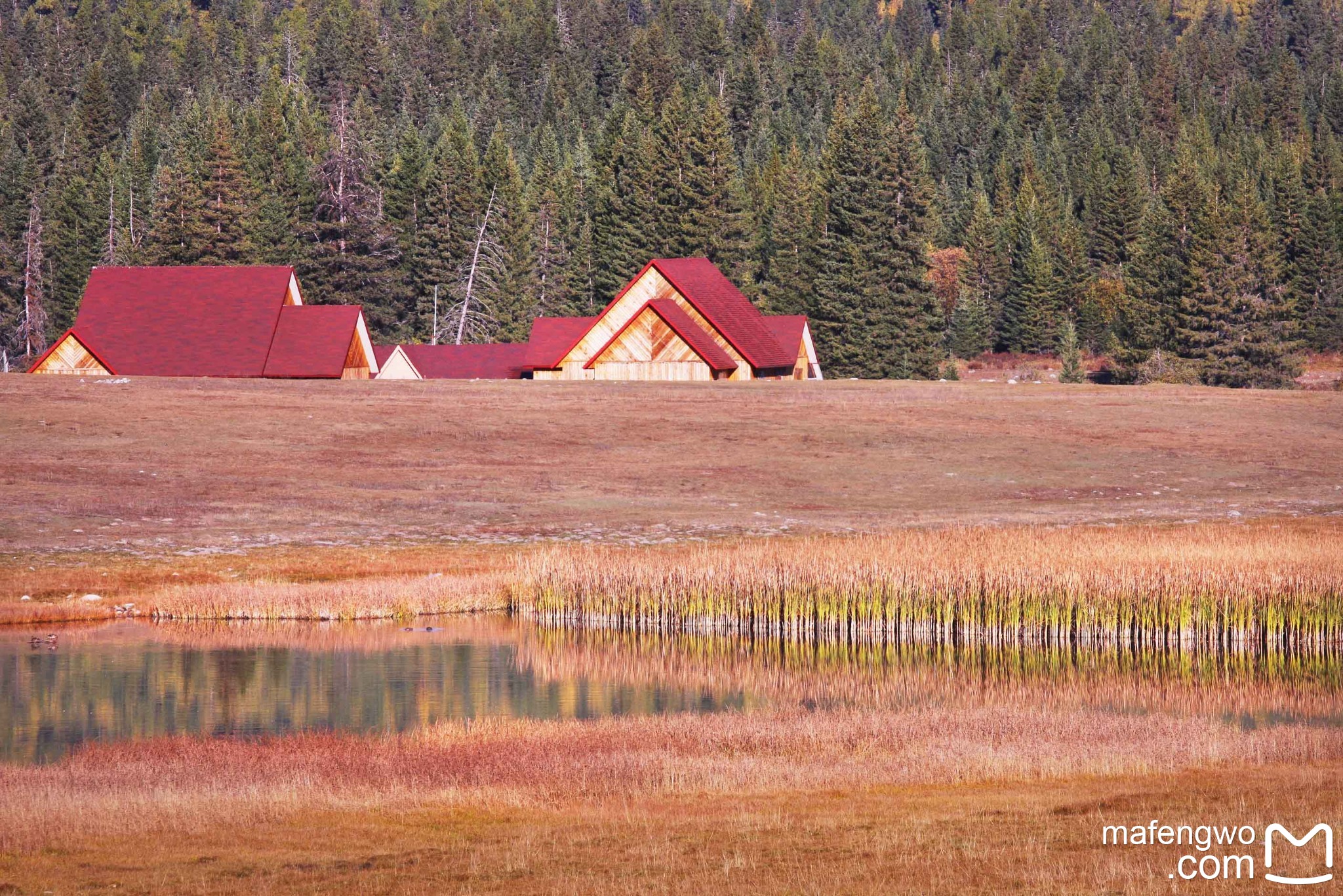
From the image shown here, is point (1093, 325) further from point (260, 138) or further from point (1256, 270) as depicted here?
point (260, 138)

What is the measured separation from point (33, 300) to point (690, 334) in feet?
259

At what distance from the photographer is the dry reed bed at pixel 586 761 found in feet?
64.6

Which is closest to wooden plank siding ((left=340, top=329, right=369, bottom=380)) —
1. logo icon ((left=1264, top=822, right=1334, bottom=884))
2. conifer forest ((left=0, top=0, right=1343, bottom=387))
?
conifer forest ((left=0, top=0, right=1343, bottom=387))

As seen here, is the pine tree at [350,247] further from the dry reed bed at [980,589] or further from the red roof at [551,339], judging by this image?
the dry reed bed at [980,589]

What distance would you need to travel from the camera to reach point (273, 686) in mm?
30516

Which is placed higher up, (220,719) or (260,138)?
(260,138)

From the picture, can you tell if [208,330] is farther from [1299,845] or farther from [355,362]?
[1299,845]

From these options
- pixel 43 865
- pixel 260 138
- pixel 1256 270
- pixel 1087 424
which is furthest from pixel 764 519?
pixel 260 138

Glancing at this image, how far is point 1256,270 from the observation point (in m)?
126

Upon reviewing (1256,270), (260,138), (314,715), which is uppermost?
(260,138)

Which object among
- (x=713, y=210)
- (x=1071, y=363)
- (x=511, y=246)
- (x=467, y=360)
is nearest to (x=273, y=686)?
(x=467, y=360)

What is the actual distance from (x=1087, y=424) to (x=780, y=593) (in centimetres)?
3161

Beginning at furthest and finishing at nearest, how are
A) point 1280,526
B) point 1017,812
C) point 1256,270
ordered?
1. point 1256,270
2. point 1280,526
3. point 1017,812

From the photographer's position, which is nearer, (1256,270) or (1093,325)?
(1256,270)
